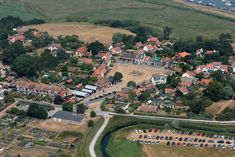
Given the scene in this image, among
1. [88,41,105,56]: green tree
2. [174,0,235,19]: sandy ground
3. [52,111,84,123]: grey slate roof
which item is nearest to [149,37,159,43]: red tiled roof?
[88,41,105,56]: green tree

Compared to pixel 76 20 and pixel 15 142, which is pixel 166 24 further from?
pixel 15 142

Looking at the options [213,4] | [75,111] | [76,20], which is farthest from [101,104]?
[213,4]

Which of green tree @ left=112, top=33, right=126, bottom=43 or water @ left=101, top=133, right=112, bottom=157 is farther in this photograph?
green tree @ left=112, top=33, right=126, bottom=43

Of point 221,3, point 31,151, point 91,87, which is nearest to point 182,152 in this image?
point 31,151

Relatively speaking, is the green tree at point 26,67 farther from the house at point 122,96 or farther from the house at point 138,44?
the house at point 138,44

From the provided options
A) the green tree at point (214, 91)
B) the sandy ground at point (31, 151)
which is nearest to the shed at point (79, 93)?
the sandy ground at point (31, 151)

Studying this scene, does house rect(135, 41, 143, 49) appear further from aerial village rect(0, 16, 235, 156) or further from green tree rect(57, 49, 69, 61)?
green tree rect(57, 49, 69, 61)
